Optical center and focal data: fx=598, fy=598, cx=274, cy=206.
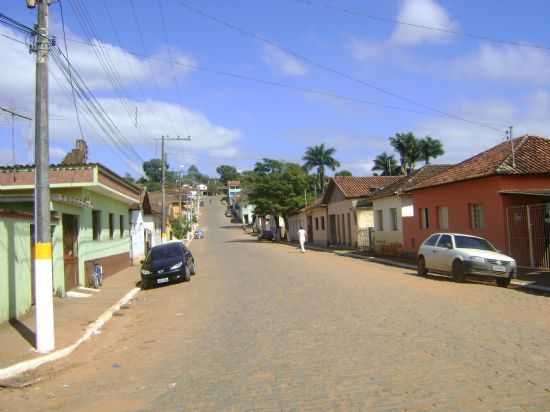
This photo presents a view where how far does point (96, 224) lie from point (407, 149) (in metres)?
53.8

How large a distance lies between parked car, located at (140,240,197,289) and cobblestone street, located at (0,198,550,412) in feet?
19.7

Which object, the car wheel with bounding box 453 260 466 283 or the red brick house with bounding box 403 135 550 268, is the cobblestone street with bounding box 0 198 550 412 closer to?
the car wheel with bounding box 453 260 466 283

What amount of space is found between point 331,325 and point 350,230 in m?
35.4

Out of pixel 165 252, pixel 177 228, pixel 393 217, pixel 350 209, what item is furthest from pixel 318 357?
pixel 177 228

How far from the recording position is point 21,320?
12164 millimetres

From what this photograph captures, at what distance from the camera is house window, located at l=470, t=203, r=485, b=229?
75.6 feet

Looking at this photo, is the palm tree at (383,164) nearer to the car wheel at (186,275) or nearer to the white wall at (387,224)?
the white wall at (387,224)

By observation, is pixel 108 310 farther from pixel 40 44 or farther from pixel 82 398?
pixel 82 398

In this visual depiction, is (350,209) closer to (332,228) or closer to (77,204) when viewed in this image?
(332,228)

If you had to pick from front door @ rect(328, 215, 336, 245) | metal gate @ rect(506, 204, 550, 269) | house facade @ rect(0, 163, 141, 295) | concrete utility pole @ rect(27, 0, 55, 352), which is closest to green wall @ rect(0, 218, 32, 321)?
concrete utility pole @ rect(27, 0, 55, 352)

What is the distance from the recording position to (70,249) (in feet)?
63.4

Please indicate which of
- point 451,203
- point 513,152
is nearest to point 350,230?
point 451,203

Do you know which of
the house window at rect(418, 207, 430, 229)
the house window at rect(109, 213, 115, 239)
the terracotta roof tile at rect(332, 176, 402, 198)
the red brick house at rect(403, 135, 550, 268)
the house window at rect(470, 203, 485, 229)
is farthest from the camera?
the terracotta roof tile at rect(332, 176, 402, 198)

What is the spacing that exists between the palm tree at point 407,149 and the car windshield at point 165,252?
52076 mm
